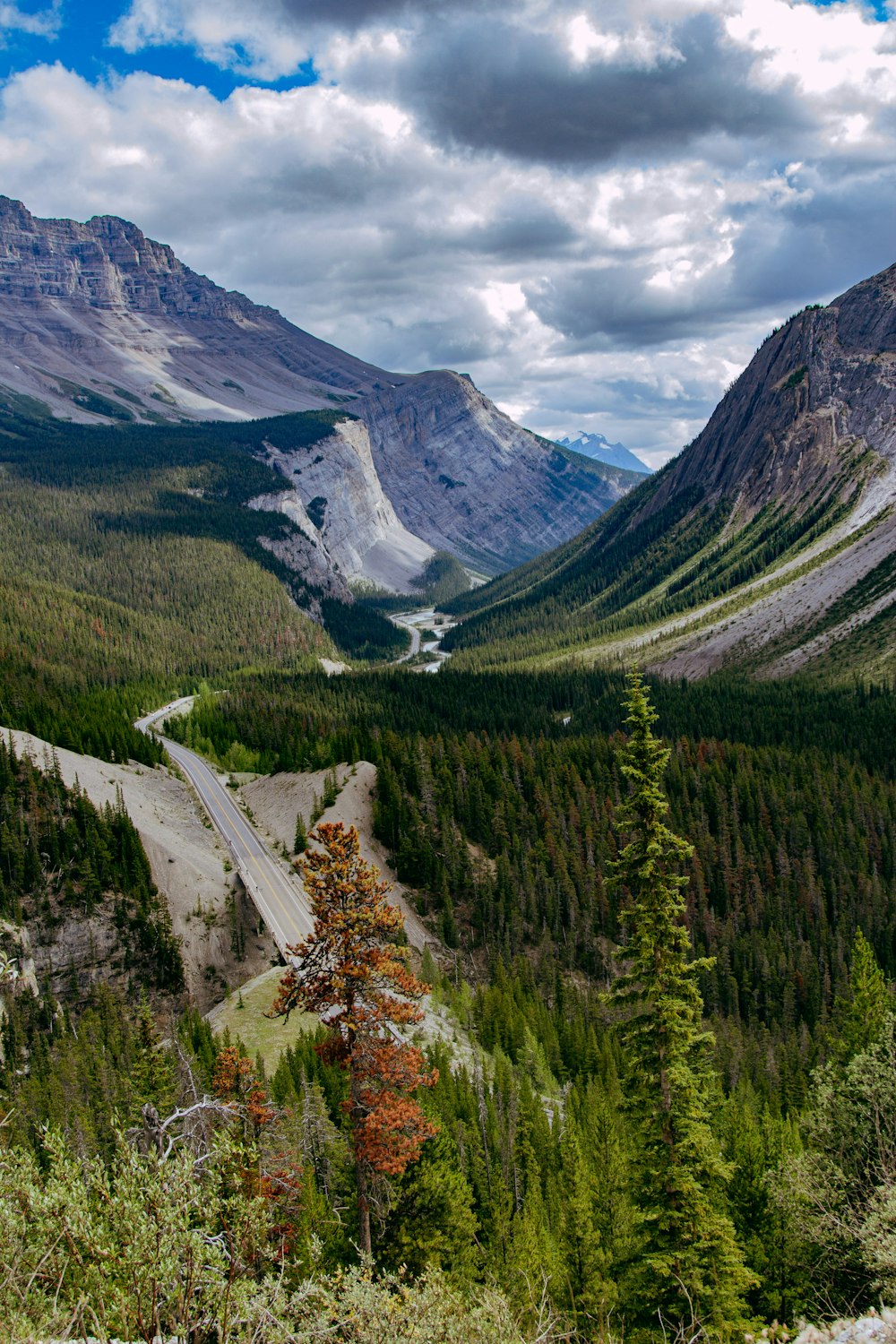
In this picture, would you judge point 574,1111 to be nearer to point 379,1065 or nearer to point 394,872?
point 379,1065

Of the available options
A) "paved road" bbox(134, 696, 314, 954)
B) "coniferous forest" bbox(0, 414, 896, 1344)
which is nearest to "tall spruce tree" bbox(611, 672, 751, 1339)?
"coniferous forest" bbox(0, 414, 896, 1344)

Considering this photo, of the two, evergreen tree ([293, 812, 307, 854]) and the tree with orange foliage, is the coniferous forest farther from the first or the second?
evergreen tree ([293, 812, 307, 854])

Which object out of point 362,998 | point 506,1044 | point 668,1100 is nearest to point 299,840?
point 506,1044

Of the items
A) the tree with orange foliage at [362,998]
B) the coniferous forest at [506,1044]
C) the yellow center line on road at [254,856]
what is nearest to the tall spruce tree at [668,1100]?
the coniferous forest at [506,1044]

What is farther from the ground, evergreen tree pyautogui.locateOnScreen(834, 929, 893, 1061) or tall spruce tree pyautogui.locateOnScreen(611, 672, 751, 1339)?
tall spruce tree pyautogui.locateOnScreen(611, 672, 751, 1339)

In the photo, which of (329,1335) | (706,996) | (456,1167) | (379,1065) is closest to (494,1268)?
(456,1167)

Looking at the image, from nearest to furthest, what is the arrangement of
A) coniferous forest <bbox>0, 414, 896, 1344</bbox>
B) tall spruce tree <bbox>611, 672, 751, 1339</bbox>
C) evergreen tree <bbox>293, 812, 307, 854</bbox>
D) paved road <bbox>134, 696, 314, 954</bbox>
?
coniferous forest <bbox>0, 414, 896, 1344</bbox> < tall spruce tree <bbox>611, 672, 751, 1339</bbox> < paved road <bbox>134, 696, 314, 954</bbox> < evergreen tree <bbox>293, 812, 307, 854</bbox>
